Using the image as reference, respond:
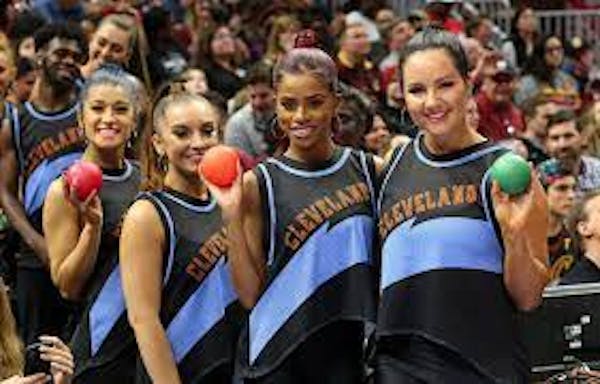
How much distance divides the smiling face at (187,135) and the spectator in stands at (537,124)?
4548 millimetres

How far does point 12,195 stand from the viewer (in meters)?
6.74

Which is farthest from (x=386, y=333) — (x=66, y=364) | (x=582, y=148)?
(x=582, y=148)

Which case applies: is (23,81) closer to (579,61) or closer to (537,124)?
(537,124)

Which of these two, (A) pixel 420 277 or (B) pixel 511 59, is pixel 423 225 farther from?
(B) pixel 511 59

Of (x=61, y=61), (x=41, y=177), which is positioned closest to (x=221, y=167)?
(x=41, y=177)

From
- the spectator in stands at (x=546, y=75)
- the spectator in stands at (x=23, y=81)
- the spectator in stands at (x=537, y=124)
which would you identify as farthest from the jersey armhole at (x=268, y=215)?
the spectator in stands at (x=546, y=75)

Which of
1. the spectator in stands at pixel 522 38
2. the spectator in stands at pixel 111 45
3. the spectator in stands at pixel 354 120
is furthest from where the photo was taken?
the spectator in stands at pixel 522 38

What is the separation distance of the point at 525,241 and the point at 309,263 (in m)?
0.70

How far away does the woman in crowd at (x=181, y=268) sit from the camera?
15.3 feet

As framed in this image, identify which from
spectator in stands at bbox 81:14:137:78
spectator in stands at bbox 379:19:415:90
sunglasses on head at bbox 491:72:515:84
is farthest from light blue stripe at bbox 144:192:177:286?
sunglasses on head at bbox 491:72:515:84

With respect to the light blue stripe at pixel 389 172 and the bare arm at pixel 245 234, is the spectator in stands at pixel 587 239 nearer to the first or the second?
the light blue stripe at pixel 389 172

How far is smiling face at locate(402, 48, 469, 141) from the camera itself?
431 cm

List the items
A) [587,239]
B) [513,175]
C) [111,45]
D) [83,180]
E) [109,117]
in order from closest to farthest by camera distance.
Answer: [513,175] → [83,180] → [109,117] → [587,239] → [111,45]

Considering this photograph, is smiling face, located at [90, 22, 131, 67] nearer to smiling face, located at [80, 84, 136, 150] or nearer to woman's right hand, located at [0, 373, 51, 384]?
smiling face, located at [80, 84, 136, 150]
